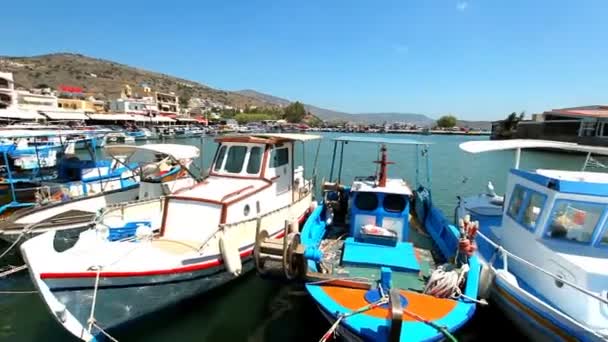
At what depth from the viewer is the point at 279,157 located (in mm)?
11570

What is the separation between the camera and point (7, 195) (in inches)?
524

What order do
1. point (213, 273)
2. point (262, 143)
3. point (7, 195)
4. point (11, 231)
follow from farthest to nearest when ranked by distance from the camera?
point (7, 195) → point (262, 143) → point (11, 231) → point (213, 273)

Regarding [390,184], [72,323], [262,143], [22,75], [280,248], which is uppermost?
[22,75]

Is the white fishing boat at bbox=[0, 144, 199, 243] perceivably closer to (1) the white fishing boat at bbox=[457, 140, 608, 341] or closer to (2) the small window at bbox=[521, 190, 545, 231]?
(1) the white fishing boat at bbox=[457, 140, 608, 341]

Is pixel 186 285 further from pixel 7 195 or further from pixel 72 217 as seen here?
pixel 7 195

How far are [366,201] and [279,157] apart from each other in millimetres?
3731

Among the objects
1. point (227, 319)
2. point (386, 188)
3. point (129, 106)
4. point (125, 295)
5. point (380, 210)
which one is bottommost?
point (227, 319)

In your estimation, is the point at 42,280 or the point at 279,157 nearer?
the point at 42,280

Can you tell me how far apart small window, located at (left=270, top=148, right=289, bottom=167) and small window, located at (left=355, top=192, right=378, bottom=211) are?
3.28m

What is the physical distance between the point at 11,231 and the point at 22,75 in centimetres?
17572

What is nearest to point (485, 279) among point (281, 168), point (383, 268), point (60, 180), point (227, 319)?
point (383, 268)

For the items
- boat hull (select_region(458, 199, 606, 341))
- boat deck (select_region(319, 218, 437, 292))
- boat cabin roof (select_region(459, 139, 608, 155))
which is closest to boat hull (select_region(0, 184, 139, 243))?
boat deck (select_region(319, 218, 437, 292))

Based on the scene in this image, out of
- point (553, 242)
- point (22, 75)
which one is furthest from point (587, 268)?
point (22, 75)

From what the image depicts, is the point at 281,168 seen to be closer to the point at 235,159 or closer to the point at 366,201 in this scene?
the point at 235,159
